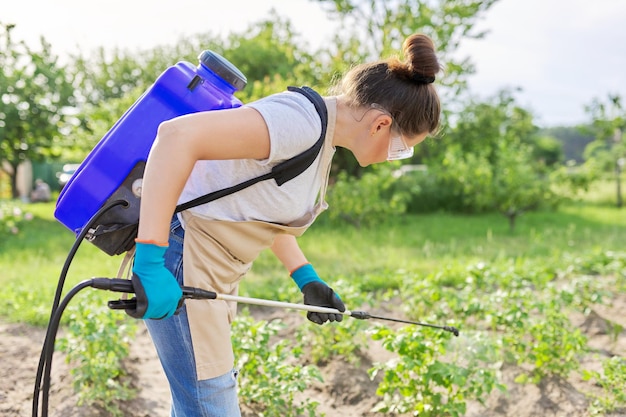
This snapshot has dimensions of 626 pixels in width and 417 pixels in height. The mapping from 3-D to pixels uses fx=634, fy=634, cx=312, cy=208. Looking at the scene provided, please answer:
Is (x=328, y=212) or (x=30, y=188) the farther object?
(x=30, y=188)

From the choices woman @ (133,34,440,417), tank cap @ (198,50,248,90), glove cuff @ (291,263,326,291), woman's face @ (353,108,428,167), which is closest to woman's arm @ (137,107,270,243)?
woman @ (133,34,440,417)

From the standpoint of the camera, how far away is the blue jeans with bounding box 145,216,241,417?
1.74 meters

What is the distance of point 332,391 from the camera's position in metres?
3.36

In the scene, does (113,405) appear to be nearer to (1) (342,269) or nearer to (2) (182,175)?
(2) (182,175)

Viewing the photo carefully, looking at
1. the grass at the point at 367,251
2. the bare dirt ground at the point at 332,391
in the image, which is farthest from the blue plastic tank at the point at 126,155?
the grass at the point at 367,251

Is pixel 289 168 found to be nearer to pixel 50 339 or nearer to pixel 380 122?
pixel 380 122

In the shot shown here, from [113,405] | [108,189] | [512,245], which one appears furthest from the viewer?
[512,245]

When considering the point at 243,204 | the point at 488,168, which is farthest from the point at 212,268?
the point at 488,168

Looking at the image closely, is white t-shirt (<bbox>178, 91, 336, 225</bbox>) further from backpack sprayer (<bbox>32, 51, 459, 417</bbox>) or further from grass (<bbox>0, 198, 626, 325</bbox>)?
→ grass (<bbox>0, 198, 626, 325</bbox>)

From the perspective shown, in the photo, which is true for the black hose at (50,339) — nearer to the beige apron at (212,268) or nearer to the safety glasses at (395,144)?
the beige apron at (212,268)

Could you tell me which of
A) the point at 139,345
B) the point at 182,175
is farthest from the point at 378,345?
the point at 182,175

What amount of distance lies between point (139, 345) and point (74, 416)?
126 centimetres

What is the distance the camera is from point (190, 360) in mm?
1739

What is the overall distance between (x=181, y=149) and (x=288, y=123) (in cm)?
28
